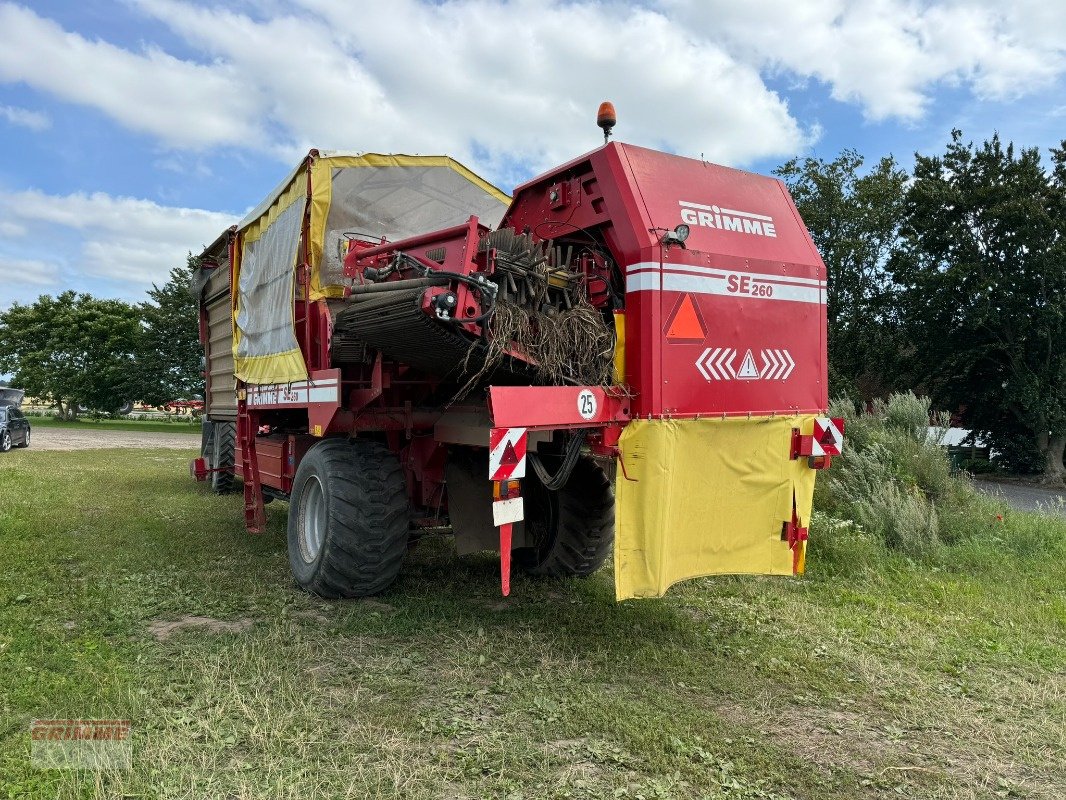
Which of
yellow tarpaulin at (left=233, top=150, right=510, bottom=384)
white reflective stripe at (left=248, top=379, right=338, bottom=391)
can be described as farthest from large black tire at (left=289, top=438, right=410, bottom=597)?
yellow tarpaulin at (left=233, top=150, right=510, bottom=384)

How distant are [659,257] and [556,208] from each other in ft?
3.18

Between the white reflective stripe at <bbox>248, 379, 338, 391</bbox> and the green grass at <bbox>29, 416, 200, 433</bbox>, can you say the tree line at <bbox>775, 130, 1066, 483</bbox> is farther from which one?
the green grass at <bbox>29, 416, 200, 433</bbox>

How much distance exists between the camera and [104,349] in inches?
1492

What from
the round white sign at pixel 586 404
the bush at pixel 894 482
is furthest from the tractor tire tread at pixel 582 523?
the bush at pixel 894 482

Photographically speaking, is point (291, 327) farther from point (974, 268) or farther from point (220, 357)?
point (974, 268)

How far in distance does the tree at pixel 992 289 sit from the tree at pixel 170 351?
30.6 metres

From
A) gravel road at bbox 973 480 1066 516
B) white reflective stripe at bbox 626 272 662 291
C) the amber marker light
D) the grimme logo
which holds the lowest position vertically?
gravel road at bbox 973 480 1066 516

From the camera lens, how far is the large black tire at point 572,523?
5.67m

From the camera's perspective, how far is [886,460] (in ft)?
27.2

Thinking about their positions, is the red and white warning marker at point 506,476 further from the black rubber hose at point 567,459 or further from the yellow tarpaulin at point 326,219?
the yellow tarpaulin at point 326,219

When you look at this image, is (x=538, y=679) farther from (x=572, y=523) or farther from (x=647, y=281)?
(x=647, y=281)

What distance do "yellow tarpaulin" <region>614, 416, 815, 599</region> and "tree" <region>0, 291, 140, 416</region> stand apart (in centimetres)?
3781

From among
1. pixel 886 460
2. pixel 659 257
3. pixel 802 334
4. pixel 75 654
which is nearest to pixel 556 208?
pixel 659 257

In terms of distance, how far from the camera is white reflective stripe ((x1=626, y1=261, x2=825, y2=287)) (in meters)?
3.96
